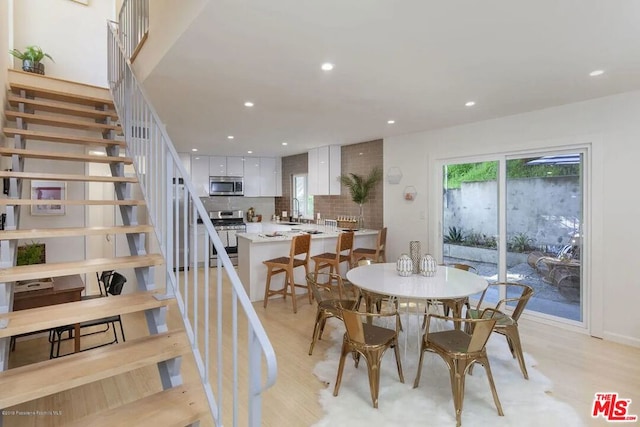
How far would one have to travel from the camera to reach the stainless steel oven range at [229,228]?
7279 mm

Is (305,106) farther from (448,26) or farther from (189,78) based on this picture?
(448,26)

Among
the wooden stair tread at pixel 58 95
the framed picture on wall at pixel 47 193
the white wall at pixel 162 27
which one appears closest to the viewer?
the white wall at pixel 162 27

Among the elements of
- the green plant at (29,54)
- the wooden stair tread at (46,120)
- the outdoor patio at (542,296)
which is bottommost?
the outdoor patio at (542,296)

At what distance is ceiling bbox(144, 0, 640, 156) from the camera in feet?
6.16

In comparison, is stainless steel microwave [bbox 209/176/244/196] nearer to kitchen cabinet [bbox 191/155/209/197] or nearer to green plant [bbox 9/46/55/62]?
kitchen cabinet [bbox 191/155/209/197]

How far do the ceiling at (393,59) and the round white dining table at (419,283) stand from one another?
173cm

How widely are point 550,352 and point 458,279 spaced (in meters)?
1.19

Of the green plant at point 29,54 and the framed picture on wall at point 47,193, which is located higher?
the green plant at point 29,54

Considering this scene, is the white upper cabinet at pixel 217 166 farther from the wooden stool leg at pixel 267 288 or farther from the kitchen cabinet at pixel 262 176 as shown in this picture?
the wooden stool leg at pixel 267 288

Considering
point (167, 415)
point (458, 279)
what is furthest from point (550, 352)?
point (167, 415)

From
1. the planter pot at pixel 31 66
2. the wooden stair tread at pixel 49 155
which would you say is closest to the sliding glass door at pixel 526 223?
the wooden stair tread at pixel 49 155

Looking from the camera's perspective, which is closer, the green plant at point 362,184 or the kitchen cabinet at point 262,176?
the green plant at point 362,184

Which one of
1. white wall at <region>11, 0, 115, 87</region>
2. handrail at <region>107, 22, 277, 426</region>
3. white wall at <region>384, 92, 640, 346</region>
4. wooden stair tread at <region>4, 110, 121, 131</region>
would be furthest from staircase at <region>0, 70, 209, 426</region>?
white wall at <region>384, 92, 640, 346</region>

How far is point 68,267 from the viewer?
1940 mm
